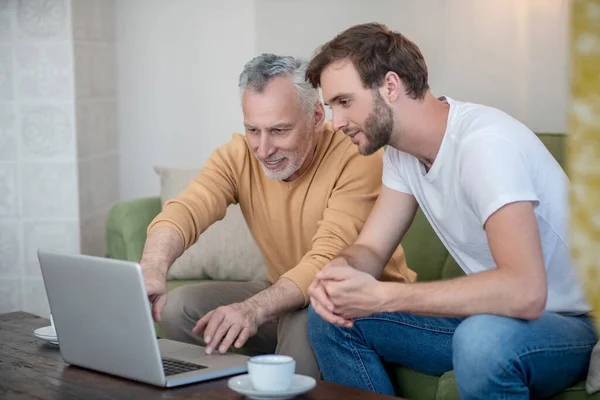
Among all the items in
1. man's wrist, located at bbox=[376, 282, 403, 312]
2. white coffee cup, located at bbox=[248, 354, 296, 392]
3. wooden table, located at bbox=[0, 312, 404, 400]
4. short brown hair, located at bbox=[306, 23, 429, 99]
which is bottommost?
wooden table, located at bbox=[0, 312, 404, 400]

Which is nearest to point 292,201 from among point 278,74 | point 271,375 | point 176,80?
point 278,74

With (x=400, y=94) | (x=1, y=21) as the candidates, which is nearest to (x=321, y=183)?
(x=400, y=94)

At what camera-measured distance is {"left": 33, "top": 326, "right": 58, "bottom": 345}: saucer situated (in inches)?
71.0

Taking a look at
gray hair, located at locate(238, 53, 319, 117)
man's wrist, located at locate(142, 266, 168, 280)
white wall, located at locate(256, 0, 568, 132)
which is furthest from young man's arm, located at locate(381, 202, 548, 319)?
white wall, located at locate(256, 0, 568, 132)

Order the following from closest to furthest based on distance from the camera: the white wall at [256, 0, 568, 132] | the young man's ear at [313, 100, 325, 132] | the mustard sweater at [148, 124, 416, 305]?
the mustard sweater at [148, 124, 416, 305] → the young man's ear at [313, 100, 325, 132] → the white wall at [256, 0, 568, 132]

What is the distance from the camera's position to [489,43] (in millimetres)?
2844

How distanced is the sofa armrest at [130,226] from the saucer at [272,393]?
147 cm

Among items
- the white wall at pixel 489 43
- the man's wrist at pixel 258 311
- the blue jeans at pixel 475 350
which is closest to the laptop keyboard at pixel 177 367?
the man's wrist at pixel 258 311

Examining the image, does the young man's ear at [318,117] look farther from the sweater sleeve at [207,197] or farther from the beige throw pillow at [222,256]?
the beige throw pillow at [222,256]

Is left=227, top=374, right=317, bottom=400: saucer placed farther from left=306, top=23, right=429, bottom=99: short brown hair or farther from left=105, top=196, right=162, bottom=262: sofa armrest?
left=105, top=196, right=162, bottom=262: sofa armrest

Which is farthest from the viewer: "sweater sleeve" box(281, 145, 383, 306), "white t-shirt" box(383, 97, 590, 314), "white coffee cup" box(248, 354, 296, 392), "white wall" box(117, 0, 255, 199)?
"white wall" box(117, 0, 255, 199)

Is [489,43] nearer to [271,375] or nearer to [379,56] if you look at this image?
[379,56]

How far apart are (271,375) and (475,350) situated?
0.41 m

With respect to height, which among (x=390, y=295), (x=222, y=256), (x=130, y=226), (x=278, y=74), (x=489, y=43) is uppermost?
(x=489, y=43)
